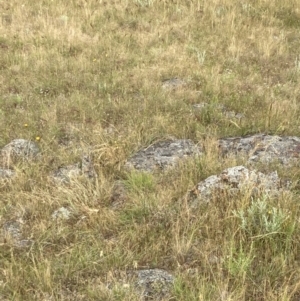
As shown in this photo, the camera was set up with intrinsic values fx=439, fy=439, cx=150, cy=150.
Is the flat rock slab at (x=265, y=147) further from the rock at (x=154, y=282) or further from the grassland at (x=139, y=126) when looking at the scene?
the rock at (x=154, y=282)

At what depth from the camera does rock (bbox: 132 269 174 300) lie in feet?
11.6

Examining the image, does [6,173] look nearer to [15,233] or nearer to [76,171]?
[76,171]

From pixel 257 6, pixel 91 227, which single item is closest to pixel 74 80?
pixel 91 227

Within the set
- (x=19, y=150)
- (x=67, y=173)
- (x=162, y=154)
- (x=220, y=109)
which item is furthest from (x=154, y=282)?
(x=220, y=109)

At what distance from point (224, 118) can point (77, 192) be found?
274 centimetres

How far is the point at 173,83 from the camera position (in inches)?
309

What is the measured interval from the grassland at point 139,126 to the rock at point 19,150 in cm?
17

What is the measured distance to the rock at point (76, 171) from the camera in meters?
5.09

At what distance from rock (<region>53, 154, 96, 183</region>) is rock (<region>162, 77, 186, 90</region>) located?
2.62 m

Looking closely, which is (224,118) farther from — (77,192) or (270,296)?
(270,296)

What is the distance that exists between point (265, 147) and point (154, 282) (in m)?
2.61

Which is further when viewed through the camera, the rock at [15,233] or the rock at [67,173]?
the rock at [67,173]

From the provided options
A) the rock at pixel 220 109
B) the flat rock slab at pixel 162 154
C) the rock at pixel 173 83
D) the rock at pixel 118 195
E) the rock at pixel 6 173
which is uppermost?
the rock at pixel 173 83

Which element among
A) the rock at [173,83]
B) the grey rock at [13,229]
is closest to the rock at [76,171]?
the grey rock at [13,229]
